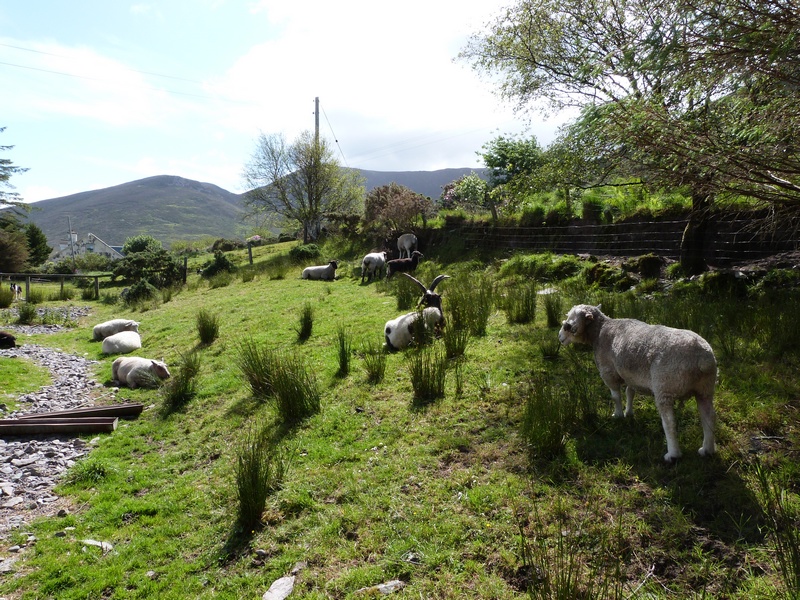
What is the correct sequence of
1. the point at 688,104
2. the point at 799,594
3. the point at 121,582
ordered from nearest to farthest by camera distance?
the point at 799,594 → the point at 121,582 → the point at 688,104

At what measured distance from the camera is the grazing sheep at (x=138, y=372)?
26.9 ft

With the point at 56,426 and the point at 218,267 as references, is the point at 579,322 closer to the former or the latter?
the point at 56,426

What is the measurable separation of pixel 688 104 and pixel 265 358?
6.70 meters

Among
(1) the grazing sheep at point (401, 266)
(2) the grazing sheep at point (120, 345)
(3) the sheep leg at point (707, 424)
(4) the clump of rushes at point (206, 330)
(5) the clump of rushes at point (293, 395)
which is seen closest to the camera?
(3) the sheep leg at point (707, 424)

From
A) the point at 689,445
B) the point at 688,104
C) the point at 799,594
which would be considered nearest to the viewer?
the point at 799,594

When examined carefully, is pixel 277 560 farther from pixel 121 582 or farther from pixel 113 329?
pixel 113 329

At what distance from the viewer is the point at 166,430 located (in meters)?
6.25

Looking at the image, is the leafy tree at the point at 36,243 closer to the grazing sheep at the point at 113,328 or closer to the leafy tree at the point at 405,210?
the leafy tree at the point at 405,210

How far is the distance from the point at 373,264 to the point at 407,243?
2.41 meters

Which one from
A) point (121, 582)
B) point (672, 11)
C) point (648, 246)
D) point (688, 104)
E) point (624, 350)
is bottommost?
point (121, 582)

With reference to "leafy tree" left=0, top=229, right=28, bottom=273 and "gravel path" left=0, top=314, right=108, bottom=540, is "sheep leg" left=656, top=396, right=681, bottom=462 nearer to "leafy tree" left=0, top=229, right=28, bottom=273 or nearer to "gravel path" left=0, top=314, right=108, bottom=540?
"gravel path" left=0, top=314, right=108, bottom=540

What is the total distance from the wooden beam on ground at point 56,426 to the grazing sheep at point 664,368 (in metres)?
6.72

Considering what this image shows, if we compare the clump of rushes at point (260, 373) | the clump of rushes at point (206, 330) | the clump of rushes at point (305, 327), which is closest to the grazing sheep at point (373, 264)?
the clump of rushes at point (206, 330)

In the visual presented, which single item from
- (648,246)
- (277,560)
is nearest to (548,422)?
(277,560)
